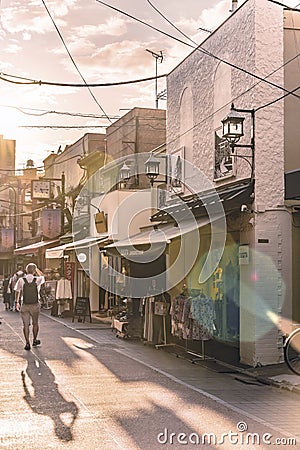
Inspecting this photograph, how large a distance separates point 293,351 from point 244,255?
294 centimetres

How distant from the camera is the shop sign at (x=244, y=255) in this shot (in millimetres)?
14422

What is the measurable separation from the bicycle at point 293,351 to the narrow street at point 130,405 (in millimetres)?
649

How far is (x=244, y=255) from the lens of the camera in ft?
47.8

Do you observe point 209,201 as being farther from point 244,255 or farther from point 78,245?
point 78,245

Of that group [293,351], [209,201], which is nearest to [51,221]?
[209,201]

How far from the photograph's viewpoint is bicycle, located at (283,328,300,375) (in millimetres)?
11848

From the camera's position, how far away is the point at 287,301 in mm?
14312

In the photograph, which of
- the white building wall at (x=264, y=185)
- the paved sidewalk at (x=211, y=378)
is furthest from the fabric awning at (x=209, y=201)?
the paved sidewalk at (x=211, y=378)

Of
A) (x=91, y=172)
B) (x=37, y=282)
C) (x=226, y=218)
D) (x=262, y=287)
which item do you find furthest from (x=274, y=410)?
(x=91, y=172)

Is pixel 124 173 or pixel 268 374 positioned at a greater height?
pixel 124 173

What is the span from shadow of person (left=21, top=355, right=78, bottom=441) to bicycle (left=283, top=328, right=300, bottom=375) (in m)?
3.93

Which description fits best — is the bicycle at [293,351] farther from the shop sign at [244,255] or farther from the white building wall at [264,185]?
the shop sign at [244,255]

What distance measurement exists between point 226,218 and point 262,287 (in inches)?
72.8

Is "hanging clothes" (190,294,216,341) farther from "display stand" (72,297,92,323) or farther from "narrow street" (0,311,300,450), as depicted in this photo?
"display stand" (72,297,92,323)
